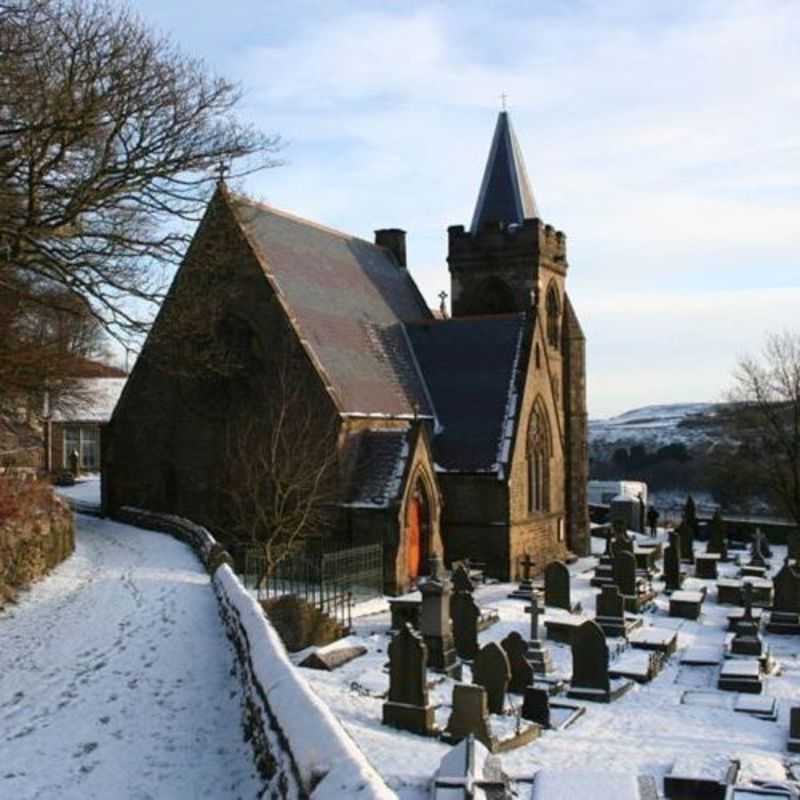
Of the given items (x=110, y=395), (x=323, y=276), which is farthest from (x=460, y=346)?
(x=110, y=395)

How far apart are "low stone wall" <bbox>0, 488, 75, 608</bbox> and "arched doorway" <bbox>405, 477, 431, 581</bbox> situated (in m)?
8.74

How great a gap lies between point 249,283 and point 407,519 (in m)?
7.83

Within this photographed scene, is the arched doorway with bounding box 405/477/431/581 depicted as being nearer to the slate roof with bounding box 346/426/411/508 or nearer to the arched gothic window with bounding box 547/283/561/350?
the slate roof with bounding box 346/426/411/508

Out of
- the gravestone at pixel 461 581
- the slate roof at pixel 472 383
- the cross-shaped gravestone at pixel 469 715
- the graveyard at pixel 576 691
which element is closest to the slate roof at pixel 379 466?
the gravestone at pixel 461 581

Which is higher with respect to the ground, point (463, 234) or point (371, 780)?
point (463, 234)

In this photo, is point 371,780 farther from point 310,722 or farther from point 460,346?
point 460,346

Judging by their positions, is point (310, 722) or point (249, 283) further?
point (249, 283)

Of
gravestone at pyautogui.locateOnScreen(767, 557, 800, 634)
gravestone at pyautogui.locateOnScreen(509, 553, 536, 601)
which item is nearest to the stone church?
gravestone at pyautogui.locateOnScreen(509, 553, 536, 601)

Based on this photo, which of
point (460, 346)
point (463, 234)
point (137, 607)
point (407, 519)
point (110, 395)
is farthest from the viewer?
point (110, 395)

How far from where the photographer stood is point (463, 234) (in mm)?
35688

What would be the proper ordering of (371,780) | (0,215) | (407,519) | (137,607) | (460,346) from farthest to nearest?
(460,346) → (407,519) → (137,607) → (0,215) → (371,780)

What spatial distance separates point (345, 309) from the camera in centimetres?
2927

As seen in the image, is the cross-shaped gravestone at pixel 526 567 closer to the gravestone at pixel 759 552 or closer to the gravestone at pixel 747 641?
the gravestone at pixel 747 641

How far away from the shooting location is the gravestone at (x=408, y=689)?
13.0m
